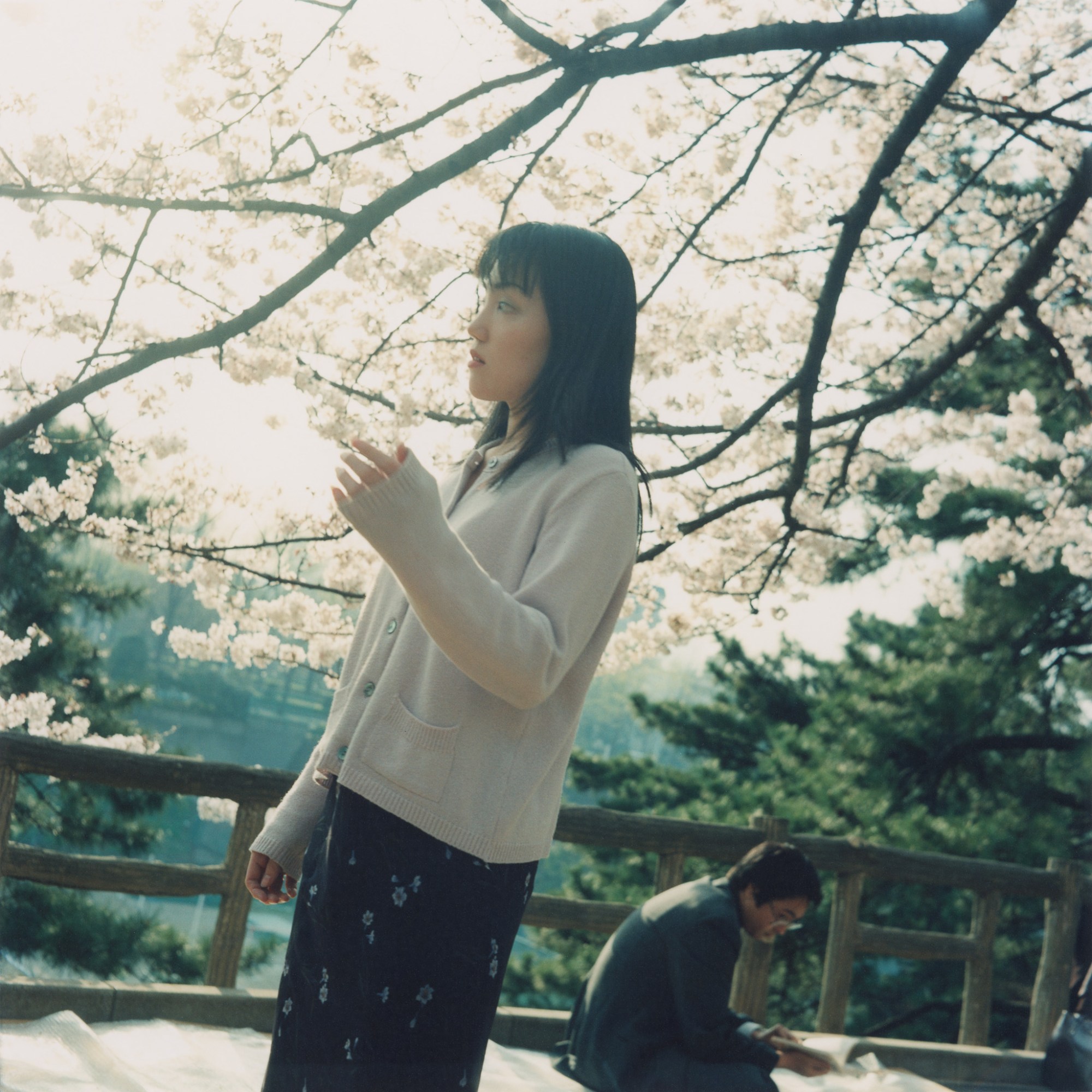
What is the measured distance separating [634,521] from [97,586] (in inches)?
358

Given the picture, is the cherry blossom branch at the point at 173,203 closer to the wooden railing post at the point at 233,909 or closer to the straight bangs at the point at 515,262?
the straight bangs at the point at 515,262

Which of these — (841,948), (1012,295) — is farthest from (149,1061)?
(1012,295)

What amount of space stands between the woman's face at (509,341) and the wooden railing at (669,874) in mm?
2320

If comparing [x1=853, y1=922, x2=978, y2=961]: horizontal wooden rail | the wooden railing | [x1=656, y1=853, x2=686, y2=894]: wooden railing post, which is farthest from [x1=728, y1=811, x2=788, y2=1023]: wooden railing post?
[x1=853, y1=922, x2=978, y2=961]: horizontal wooden rail

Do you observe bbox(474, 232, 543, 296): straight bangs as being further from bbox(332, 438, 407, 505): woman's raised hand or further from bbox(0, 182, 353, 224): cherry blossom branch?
bbox(0, 182, 353, 224): cherry blossom branch

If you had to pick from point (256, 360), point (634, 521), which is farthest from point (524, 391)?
point (256, 360)

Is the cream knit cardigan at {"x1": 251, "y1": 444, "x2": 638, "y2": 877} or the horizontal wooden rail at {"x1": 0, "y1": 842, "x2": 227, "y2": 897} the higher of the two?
the cream knit cardigan at {"x1": 251, "y1": 444, "x2": 638, "y2": 877}

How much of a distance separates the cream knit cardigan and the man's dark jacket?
1920 millimetres

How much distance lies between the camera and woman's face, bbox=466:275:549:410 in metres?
1.38

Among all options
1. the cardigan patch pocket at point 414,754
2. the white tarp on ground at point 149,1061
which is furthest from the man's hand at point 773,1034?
the cardigan patch pocket at point 414,754

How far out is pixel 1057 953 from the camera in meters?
5.46

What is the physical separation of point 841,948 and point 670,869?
3.45 ft

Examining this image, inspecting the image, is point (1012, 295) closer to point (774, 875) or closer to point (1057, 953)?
point (774, 875)

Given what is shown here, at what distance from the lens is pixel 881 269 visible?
5633 mm
